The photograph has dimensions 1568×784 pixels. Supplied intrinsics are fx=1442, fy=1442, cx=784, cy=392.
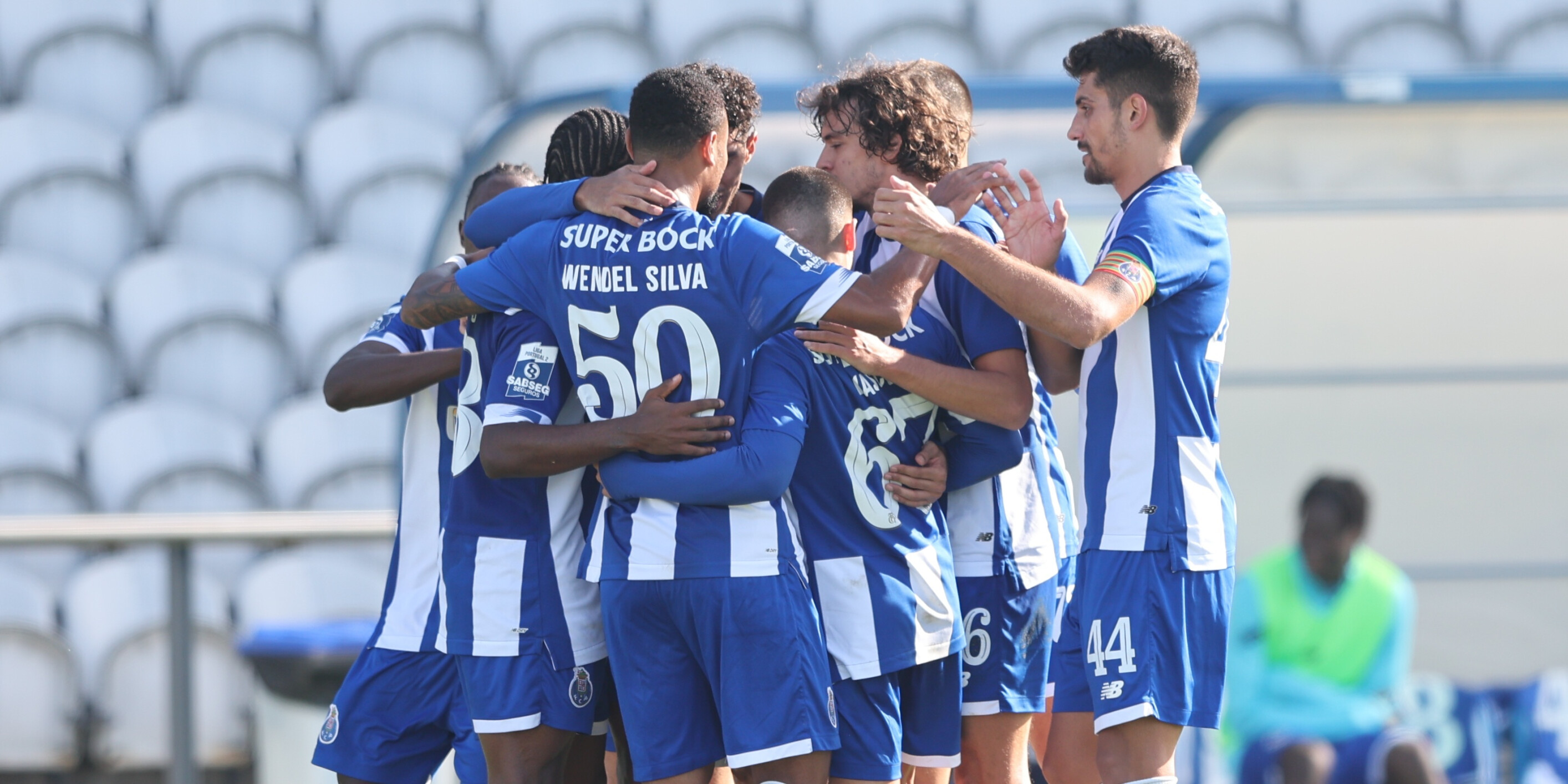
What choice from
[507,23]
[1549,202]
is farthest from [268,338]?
[1549,202]

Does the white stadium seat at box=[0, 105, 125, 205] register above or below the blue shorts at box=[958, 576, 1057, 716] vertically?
above

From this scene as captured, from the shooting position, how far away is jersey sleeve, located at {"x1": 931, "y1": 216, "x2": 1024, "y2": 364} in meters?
2.80

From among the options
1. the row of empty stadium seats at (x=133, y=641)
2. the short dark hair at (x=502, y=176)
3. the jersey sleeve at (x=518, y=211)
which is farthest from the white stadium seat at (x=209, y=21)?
the jersey sleeve at (x=518, y=211)

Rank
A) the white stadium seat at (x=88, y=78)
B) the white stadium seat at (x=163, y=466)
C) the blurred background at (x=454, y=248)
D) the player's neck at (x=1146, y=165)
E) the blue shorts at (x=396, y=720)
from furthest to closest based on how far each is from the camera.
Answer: the white stadium seat at (x=88, y=78) < the white stadium seat at (x=163, y=466) < the blurred background at (x=454, y=248) < the blue shorts at (x=396, y=720) < the player's neck at (x=1146, y=165)

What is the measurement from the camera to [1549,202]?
5.68 m

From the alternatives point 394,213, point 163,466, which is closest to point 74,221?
point 394,213

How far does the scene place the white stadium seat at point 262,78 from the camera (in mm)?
9016

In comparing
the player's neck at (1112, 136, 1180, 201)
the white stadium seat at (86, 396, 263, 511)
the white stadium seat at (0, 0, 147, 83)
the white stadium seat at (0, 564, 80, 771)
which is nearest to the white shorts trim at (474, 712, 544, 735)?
the player's neck at (1112, 136, 1180, 201)

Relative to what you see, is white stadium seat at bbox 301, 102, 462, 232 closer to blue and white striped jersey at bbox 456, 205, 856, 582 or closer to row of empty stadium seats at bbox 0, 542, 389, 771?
row of empty stadium seats at bbox 0, 542, 389, 771

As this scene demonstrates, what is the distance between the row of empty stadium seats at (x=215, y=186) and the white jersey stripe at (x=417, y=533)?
5315 mm

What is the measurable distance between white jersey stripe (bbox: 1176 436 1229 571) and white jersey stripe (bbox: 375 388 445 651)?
5.23 feet

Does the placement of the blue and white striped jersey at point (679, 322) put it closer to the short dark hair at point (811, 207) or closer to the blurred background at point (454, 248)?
the short dark hair at point (811, 207)

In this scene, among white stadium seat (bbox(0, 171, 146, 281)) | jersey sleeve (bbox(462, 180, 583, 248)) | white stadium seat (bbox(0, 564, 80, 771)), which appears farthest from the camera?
white stadium seat (bbox(0, 171, 146, 281))

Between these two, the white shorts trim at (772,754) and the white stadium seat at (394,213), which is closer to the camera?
the white shorts trim at (772,754)
